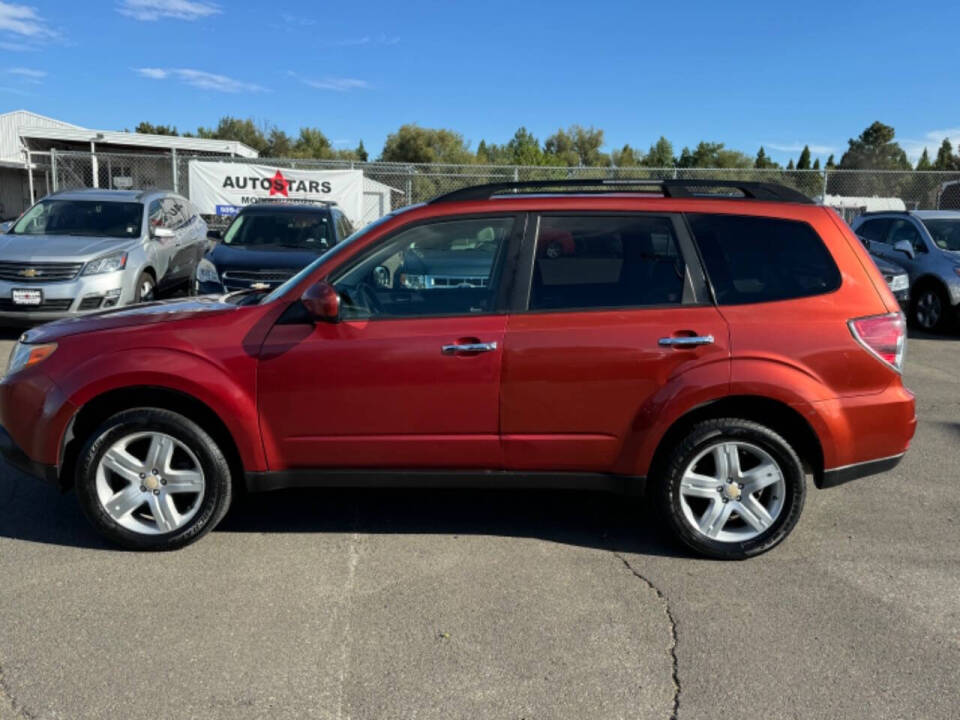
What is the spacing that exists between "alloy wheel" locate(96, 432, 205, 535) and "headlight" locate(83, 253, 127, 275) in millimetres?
6037

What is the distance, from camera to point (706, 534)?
393cm

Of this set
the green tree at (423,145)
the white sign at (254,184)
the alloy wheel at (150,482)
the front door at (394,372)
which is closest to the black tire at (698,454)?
the front door at (394,372)

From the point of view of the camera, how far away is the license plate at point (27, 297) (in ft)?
28.9

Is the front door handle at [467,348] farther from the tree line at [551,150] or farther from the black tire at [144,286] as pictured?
the tree line at [551,150]

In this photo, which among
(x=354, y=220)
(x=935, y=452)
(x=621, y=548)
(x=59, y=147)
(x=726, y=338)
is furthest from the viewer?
(x=59, y=147)

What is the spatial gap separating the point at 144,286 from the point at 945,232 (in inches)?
447

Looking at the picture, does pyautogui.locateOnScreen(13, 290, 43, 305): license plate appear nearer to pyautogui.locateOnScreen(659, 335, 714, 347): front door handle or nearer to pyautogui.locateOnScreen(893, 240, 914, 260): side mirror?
pyautogui.locateOnScreen(659, 335, 714, 347): front door handle

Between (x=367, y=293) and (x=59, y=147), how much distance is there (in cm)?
3574

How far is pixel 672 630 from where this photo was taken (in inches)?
130

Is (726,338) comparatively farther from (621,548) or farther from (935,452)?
(935,452)

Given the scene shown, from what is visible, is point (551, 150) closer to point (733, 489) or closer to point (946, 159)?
point (946, 159)

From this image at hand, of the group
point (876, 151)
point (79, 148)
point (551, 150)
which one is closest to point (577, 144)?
point (551, 150)

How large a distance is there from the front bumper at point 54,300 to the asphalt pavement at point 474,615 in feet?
15.6

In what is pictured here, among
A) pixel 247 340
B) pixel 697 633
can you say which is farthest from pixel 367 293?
pixel 697 633
